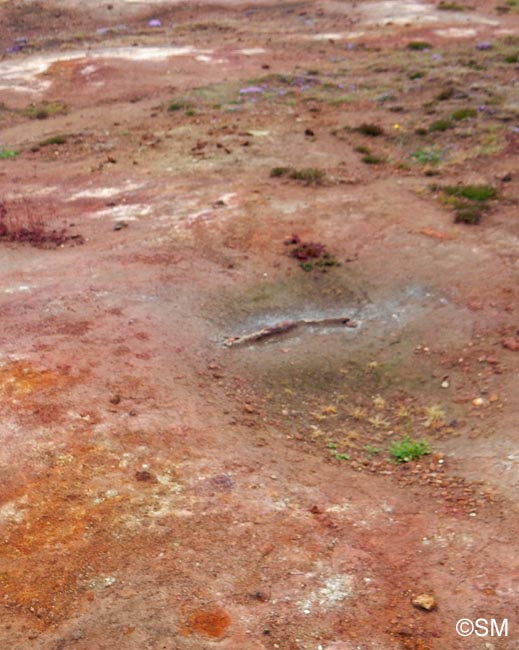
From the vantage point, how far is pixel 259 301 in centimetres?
1295

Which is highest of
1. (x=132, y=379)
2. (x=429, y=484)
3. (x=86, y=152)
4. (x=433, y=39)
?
(x=433, y=39)

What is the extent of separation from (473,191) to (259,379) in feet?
29.3

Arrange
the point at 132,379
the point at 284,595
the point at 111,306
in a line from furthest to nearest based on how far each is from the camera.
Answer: the point at 111,306, the point at 132,379, the point at 284,595

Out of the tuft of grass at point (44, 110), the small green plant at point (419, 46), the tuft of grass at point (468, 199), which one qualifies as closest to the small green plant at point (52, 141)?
the tuft of grass at point (44, 110)

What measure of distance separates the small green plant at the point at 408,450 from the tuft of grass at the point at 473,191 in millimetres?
9094

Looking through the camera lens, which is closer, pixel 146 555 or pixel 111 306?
pixel 146 555

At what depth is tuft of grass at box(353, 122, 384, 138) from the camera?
21.5 m

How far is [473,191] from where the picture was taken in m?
16.9

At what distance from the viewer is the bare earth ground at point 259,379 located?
22.1 feet

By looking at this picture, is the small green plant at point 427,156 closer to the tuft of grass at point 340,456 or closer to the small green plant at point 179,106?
the small green plant at point 179,106

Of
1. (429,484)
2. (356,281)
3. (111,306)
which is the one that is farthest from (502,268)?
(111,306)

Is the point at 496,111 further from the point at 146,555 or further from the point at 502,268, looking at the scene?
the point at 146,555

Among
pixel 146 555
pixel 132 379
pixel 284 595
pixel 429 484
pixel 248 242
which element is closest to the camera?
pixel 284 595

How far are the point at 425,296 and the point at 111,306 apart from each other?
5.64 m
